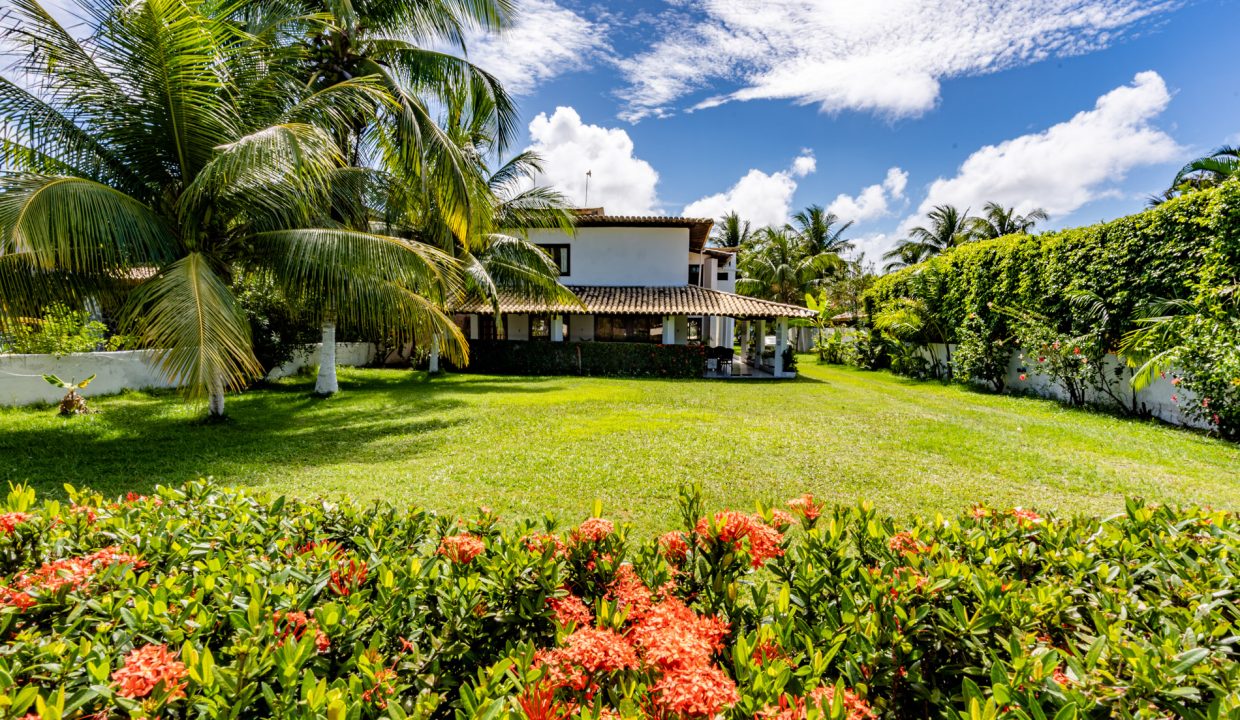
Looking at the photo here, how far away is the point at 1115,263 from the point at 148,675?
52.3ft

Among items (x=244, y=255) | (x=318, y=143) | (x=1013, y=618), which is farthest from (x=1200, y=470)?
(x=244, y=255)

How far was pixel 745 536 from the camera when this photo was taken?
2307mm

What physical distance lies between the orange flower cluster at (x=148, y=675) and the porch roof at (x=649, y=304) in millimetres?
18285

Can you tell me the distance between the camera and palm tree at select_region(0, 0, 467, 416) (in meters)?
6.49

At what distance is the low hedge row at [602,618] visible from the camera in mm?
1330

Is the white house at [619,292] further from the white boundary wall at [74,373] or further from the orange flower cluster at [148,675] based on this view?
the orange flower cluster at [148,675]

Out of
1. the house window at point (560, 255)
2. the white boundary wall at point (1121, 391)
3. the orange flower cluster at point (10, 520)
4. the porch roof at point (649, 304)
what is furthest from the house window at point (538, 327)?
the orange flower cluster at point (10, 520)

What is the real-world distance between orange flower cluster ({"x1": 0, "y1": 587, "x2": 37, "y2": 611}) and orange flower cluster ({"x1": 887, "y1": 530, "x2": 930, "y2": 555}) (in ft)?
10.2

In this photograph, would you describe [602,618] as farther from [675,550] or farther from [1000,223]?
[1000,223]

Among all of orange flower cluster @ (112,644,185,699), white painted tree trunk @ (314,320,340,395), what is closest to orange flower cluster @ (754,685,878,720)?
orange flower cluster @ (112,644,185,699)

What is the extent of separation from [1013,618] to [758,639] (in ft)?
2.92

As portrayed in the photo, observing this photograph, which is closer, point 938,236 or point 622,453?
point 622,453

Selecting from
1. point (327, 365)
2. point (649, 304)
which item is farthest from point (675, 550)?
point (649, 304)

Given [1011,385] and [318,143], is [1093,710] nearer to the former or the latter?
[318,143]
